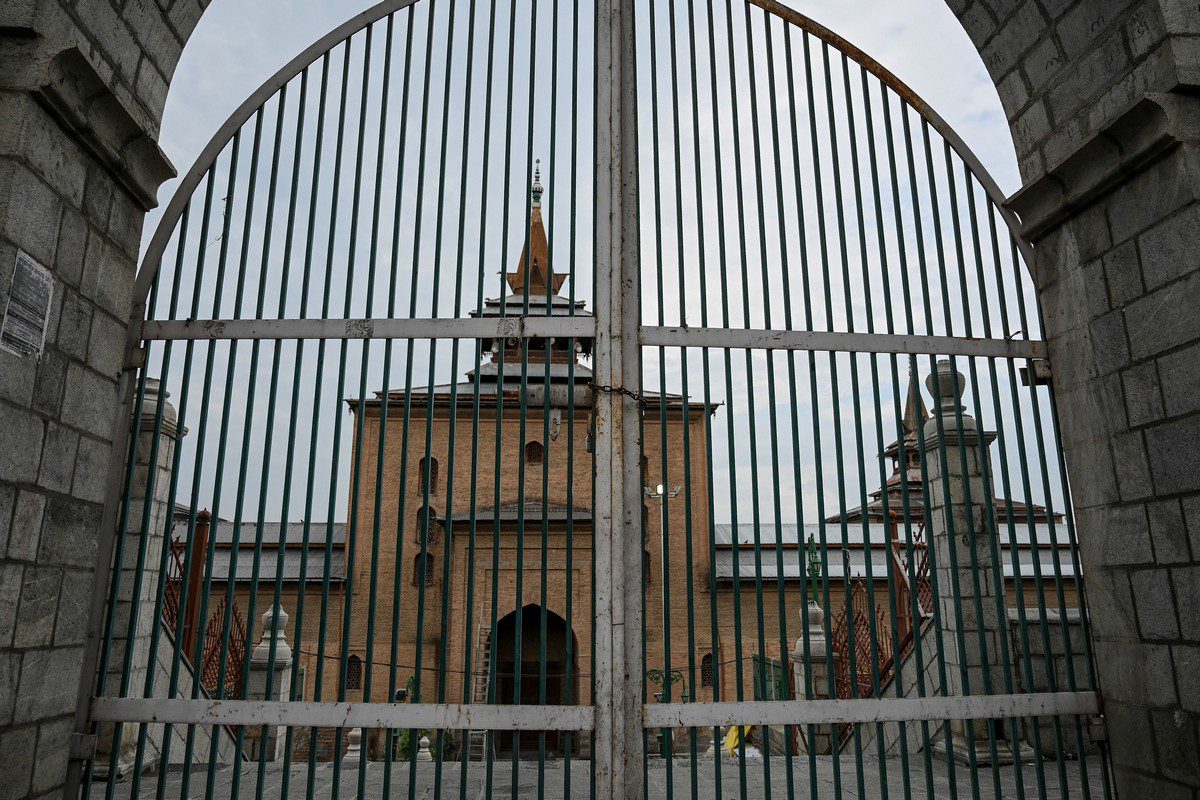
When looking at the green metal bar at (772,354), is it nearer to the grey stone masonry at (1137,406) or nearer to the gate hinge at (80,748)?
the grey stone masonry at (1137,406)

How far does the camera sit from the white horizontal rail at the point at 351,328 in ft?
12.6

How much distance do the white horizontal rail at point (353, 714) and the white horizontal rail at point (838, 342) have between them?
174 cm

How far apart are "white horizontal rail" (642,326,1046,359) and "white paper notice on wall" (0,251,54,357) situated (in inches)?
99.3

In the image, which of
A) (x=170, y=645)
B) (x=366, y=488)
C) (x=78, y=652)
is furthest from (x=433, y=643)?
(x=78, y=652)

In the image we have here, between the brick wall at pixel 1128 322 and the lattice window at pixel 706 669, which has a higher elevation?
the brick wall at pixel 1128 322

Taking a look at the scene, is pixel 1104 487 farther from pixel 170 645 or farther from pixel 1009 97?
pixel 170 645

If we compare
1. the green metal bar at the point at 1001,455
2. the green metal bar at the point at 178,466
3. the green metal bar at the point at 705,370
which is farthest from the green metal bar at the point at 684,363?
the green metal bar at the point at 178,466

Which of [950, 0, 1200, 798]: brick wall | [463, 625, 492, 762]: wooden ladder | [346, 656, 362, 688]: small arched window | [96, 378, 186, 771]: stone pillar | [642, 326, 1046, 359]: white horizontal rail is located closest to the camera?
[950, 0, 1200, 798]: brick wall

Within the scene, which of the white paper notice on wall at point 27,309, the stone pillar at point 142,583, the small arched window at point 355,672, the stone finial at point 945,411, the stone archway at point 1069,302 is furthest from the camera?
the small arched window at point 355,672

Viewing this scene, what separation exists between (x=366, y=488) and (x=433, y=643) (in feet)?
15.2

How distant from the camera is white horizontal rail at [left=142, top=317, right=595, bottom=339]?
12.6 feet

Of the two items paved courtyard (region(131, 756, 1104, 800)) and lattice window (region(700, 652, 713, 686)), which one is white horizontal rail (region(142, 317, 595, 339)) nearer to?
paved courtyard (region(131, 756, 1104, 800))


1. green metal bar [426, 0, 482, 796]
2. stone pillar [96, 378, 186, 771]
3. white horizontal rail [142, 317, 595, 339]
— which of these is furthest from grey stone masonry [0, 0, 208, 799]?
stone pillar [96, 378, 186, 771]

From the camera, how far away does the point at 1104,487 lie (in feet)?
12.8
